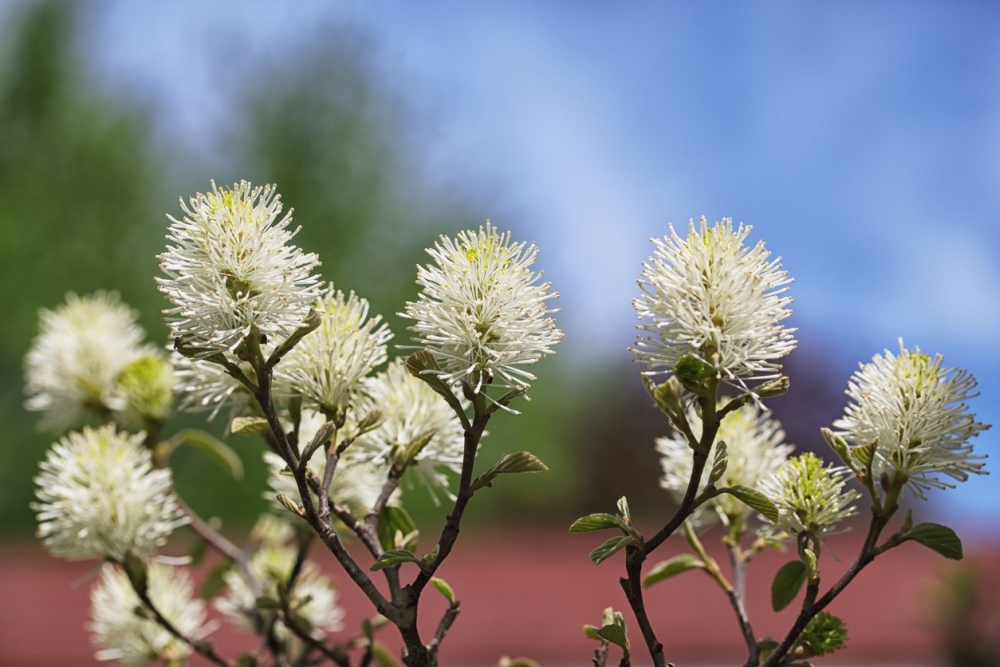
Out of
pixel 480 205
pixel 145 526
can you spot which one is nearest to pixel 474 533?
pixel 480 205

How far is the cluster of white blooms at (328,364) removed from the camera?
0.74 meters

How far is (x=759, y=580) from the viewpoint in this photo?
467cm

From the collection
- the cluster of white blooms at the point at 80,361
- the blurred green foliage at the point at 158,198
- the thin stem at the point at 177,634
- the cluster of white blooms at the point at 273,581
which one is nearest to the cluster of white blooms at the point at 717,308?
the thin stem at the point at 177,634

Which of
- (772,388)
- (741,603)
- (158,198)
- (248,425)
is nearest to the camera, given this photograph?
(772,388)

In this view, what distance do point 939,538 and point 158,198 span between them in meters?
11.3

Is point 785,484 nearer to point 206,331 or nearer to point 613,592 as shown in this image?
point 206,331

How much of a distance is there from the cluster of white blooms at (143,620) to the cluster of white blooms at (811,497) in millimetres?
807

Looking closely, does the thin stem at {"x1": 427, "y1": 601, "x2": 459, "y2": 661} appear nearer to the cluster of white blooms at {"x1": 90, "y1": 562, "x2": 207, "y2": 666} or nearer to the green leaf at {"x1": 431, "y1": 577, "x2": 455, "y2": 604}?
the green leaf at {"x1": 431, "y1": 577, "x2": 455, "y2": 604}

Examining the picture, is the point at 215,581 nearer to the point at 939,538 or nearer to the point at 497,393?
the point at 497,393

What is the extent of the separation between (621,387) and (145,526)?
43.1ft

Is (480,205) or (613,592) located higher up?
(480,205)

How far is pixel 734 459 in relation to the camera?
87 cm

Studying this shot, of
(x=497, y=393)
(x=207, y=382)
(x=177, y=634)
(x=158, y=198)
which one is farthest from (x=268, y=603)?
(x=158, y=198)

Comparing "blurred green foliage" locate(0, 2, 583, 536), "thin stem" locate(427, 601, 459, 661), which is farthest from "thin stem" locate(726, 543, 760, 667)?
"blurred green foliage" locate(0, 2, 583, 536)
